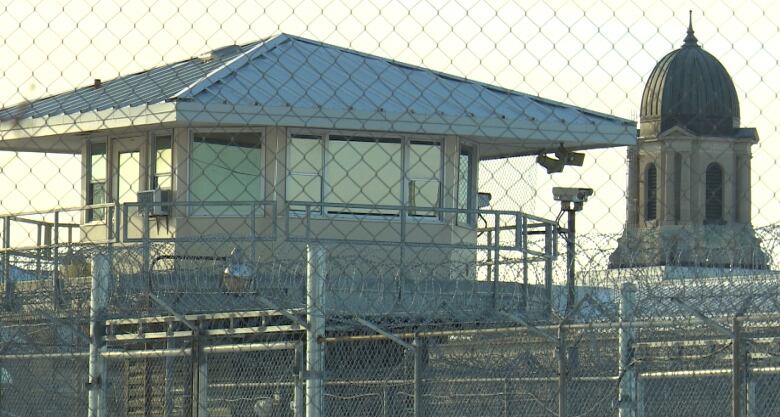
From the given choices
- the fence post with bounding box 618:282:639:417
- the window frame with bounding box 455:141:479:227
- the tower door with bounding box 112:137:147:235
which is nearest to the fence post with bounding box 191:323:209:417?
the fence post with bounding box 618:282:639:417

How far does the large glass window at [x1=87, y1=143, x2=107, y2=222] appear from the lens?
71.5ft

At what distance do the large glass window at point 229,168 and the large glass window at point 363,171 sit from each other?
0.92 meters

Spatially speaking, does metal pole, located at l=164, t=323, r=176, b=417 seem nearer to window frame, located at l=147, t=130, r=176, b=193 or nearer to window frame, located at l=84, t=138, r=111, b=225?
window frame, located at l=147, t=130, r=176, b=193

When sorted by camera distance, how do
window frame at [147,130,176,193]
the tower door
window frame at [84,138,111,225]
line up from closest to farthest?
window frame at [147,130,176,193] < the tower door < window frame at [84,138,111,225]

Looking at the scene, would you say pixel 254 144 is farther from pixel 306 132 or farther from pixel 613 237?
pixel 613 237

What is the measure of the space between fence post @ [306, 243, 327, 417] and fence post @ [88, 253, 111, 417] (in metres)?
1.24

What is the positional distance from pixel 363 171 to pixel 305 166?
0.79m

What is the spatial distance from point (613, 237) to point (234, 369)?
19.7 feet

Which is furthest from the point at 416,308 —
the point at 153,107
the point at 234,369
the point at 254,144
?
the point at 254,144

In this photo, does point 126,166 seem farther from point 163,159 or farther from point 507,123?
point 507,123

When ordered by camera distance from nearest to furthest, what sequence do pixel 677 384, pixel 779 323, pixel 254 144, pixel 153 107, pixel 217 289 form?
pixel 779 323
pixel 217 289
pixel 677 384
pixel 153 107
pixel 254 144

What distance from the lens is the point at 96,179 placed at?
21.9m


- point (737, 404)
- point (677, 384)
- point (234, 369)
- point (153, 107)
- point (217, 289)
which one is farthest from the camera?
point (153, 107)

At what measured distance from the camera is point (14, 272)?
1538 cm
